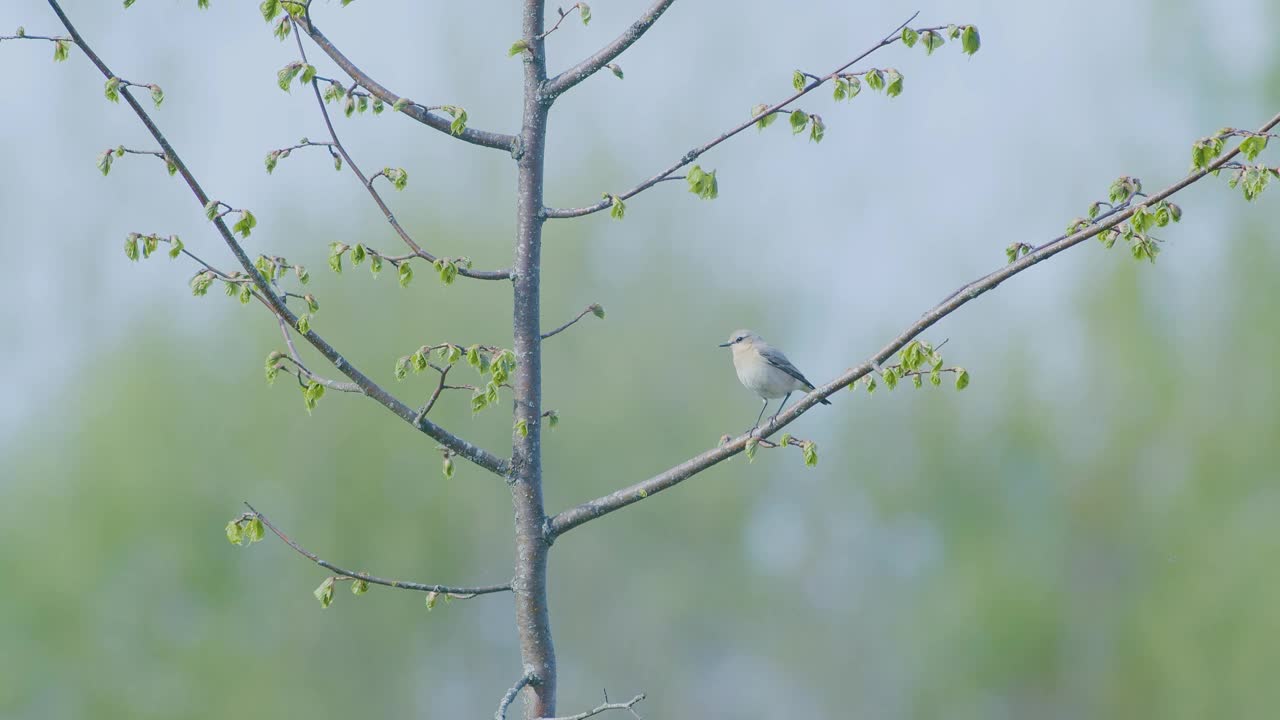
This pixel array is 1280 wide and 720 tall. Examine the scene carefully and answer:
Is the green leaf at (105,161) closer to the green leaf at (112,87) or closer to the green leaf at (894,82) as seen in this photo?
the green leaf at (112,87)

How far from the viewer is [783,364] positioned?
6.72 metres

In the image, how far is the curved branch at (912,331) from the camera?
8.89 ft

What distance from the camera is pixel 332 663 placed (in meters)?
15.0

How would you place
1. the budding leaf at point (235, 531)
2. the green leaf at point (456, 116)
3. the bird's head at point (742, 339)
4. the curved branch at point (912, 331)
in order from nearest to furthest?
the curved branch at point (912, 331) → the budding leaf at point (235, 531) → the green leaf at point (456, 116) → the bird's head at point (742, 339)

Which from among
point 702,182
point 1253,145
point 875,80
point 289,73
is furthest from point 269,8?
point 1253,145

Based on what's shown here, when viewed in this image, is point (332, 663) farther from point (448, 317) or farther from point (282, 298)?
point (282, 298)

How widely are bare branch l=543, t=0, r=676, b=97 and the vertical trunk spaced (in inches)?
2.3

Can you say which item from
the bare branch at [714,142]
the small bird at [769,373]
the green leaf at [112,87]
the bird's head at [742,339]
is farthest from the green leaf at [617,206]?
the bird's head at [742,339]

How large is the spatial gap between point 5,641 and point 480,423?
6.70 meters

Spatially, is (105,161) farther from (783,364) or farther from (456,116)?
(783,364)

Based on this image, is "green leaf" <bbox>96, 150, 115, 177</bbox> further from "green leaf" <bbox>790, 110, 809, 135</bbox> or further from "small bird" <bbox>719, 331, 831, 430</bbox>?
"small bird" <bbox>719, 331, 831, 430</bbox>

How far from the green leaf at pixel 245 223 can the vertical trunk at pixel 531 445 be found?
73 centimetres

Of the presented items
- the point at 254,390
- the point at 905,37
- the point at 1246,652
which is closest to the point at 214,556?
the point at 254,390

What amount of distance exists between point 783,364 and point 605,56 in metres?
3.64
